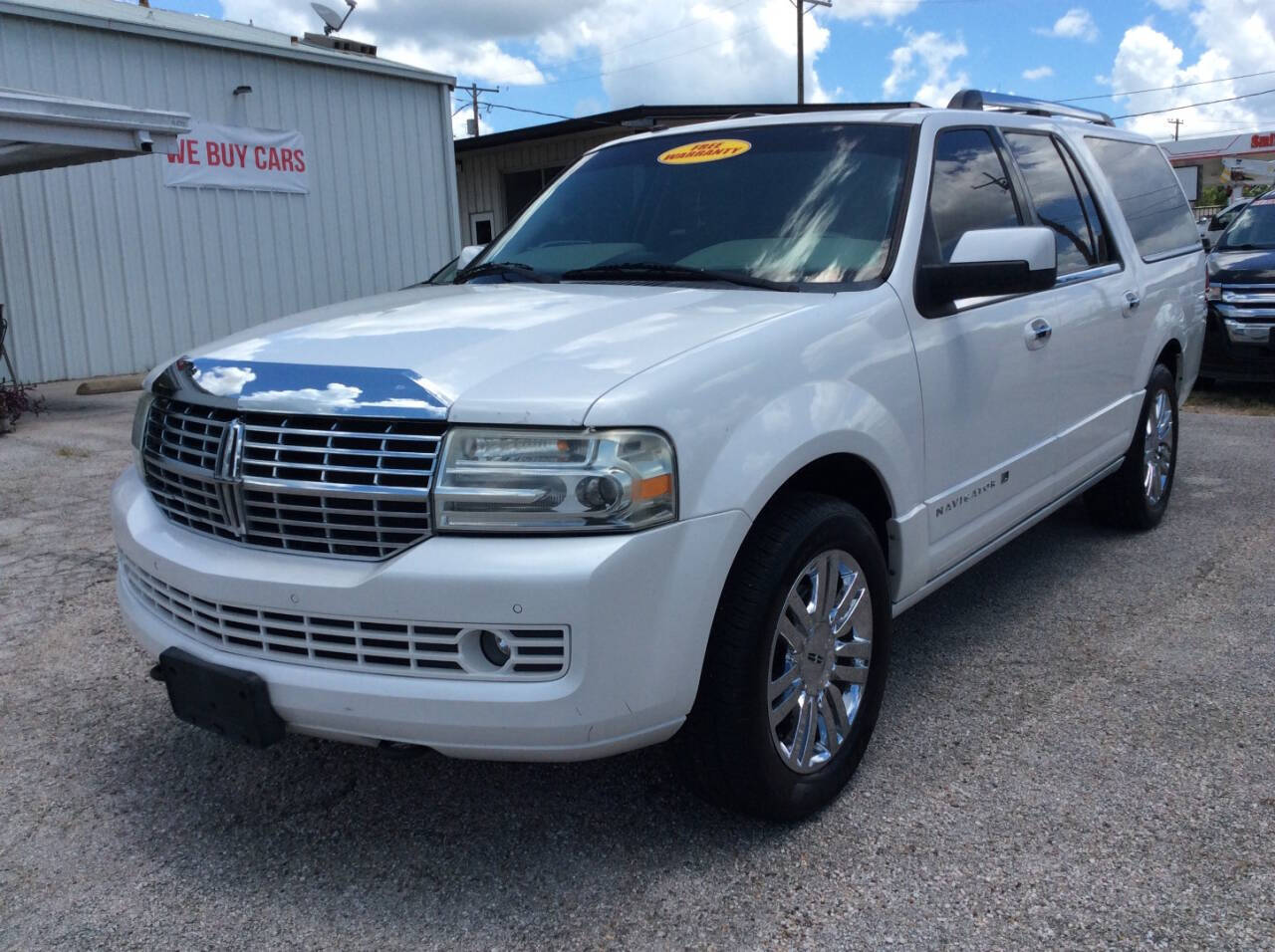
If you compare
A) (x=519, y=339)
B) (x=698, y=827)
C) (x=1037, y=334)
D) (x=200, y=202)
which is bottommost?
(x=698, y=827)

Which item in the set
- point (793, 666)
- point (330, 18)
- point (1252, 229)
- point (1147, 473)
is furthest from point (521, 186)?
point (793, 666)

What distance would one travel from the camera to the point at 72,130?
8.72m

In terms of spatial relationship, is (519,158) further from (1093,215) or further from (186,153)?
(1093,215)

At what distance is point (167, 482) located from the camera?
2814mm

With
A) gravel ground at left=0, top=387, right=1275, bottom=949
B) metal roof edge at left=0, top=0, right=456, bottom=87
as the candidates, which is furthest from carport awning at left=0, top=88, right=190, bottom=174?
gravel ground at left=0, top=387, right=1275, bottom=949

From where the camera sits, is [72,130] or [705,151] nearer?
[705,151]

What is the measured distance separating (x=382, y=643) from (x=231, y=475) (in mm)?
533

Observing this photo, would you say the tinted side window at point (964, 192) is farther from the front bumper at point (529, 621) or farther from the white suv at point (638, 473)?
the front bumper at point (529, 621)

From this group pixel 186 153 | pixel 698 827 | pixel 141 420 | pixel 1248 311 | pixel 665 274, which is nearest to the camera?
pixel 698 827

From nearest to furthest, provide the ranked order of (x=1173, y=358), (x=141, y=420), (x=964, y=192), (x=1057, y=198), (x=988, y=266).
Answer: (x=141, y=420), (x=988, y=266), (x=964, y=192), (x=1057, y=198), (x=1173, y=358)

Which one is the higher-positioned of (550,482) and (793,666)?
(550,482)

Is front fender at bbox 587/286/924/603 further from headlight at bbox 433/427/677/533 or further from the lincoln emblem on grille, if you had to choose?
the lincoln emblem on grille

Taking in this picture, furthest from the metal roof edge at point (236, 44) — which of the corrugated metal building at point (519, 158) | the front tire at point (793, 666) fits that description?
the front tire at point (793, 666)

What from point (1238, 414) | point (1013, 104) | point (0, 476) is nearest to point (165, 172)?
point (0, 476)
